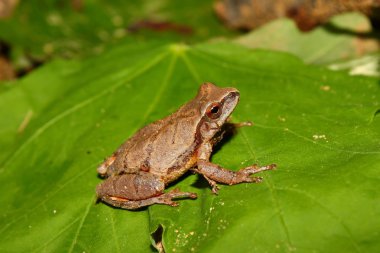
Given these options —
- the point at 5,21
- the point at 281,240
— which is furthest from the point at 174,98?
the point at 5,21

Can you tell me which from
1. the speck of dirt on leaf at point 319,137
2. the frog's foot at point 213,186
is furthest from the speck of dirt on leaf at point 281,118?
the frog's foot at point 213,186

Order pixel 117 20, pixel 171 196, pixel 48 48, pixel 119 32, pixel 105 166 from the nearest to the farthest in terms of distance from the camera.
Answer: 1. pixel 171 196
2. pixel 105 166
3. pixel 48 48
4. pixel 119 32
5. pixel 117 20

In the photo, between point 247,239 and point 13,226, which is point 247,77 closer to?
point 247,239

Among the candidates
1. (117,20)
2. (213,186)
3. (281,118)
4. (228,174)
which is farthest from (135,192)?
(117,20)

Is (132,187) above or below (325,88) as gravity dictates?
above

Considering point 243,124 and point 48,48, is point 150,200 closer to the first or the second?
point 243,124

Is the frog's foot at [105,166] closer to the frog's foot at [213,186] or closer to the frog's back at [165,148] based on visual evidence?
the frog's back at [165,148]

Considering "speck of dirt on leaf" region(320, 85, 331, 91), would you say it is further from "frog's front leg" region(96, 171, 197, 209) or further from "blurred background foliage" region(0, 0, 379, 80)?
"frog's front leg" region(96, 171, 197, 209)

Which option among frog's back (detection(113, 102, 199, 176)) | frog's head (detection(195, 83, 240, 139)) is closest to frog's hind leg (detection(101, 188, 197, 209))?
frog's back (detection(113, 102, 199, 176))
